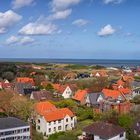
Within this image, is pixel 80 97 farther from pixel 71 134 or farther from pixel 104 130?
pixel 104 130

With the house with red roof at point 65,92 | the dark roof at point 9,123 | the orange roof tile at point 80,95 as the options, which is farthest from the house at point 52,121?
the house with red roof at point 65,92

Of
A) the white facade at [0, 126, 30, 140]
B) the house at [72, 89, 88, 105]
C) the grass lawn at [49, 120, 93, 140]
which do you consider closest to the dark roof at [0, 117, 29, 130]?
the white facade at [0, 126, 30, 140]

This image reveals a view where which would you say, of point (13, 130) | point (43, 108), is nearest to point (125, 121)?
point (43, 108)

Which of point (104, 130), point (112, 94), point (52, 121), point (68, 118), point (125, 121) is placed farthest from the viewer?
point (112, 94)

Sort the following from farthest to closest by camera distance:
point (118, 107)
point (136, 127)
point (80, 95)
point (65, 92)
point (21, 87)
Result: point (21, 87) < point (65, 92) < point (80, 95) < point (118, 107) < point (136, 127)

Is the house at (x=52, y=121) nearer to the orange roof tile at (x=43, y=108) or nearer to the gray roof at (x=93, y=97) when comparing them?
the orange roof tile at (x=43, y=108)

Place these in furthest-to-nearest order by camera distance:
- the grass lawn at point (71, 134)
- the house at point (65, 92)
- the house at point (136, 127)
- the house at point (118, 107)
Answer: the house at point (65, 92), the house at point (118, 107), the house at point (136, 127), the grass lawn at point (71, 134)
